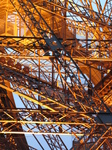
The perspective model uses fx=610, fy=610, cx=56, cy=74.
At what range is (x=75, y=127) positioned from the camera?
1251 inches

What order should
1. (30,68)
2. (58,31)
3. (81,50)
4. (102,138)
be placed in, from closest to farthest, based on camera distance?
(102,138) → (81,50) → (58,31) → (30,68)

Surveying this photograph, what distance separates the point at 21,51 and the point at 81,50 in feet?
13.2

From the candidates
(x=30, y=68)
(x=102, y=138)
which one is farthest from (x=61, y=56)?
(x=30, y=68)

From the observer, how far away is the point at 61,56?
26.7 metres

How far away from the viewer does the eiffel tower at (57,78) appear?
26312 mm

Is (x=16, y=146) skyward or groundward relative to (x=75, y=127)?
groundward

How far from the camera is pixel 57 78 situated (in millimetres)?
32062

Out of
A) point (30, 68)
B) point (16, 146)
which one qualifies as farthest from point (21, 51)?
point (16, 146)

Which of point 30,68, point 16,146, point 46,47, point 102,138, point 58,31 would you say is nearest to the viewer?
point 102,138

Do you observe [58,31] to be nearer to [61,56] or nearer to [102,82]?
[102,82]

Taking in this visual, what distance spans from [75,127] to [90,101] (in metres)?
3.91

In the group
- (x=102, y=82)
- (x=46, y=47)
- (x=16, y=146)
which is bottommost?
(x=16, y=146)

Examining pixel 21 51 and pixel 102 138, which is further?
pixel 21 51

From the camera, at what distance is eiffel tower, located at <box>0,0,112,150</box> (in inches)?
1036
